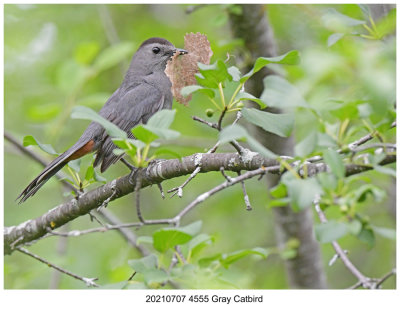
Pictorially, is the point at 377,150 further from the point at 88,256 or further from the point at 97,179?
the point at 88,256

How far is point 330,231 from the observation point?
1556 millimetres

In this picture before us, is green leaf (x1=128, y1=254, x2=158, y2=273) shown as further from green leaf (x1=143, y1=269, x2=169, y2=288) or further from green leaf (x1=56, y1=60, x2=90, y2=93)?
green leaf (x1=56, y1=60, x2=90, y2=93)

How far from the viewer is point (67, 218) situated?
119 inches

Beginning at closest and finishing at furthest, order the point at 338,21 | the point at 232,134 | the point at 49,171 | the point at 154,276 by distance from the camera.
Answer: the point at 232,134
the point at 154,276
the point at 338,21
the point at 49,171

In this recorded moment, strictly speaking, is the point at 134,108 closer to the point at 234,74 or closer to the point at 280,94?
the point at 234,74

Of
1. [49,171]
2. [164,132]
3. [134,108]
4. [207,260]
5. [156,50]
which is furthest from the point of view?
[156,50]

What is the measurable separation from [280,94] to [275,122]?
13.7 inches

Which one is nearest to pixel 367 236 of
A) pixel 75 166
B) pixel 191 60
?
pixel 191 60

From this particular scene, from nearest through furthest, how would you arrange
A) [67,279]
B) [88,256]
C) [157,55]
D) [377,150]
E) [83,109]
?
[83,109], [377,150], [157,55], [67,279], [88,256]

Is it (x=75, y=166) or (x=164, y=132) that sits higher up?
(x=164, y=132)

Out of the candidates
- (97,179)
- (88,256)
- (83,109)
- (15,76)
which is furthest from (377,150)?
(15,76)

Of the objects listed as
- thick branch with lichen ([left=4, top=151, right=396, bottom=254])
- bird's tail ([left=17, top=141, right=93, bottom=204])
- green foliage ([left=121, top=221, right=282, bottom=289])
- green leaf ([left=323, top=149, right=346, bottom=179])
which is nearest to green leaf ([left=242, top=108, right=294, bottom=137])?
thick branch with lichen ([left=4, top=151, right=396, bottom=254])

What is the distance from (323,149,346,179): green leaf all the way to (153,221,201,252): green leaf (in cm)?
62
